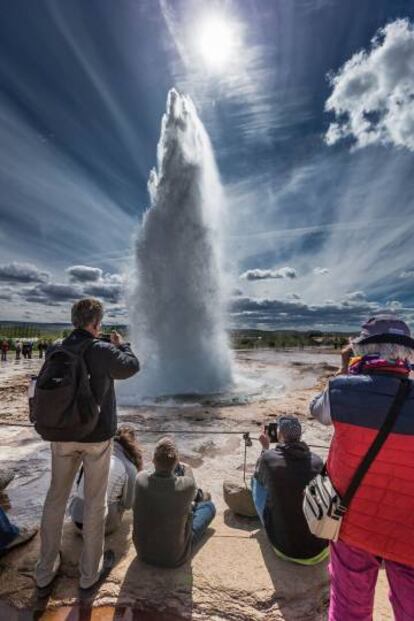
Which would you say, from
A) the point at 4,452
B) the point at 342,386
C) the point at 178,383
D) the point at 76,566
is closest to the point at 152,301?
the point at 178,383

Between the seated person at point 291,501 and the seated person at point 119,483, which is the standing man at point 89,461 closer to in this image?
the seated person at point 119,483

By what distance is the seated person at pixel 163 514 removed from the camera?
105 inches

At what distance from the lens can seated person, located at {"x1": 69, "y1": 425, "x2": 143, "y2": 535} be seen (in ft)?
10.1

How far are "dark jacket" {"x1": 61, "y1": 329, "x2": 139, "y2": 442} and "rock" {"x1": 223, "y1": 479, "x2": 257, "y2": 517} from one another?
179 cm

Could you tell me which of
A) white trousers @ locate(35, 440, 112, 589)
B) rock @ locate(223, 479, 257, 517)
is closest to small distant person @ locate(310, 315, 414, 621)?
white trousers @ locate(35, 440, 112, 589)

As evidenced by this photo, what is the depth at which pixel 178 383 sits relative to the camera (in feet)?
46.1

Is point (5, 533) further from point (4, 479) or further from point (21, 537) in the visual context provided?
point (4, 479)

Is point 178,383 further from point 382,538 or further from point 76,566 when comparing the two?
point 382,538

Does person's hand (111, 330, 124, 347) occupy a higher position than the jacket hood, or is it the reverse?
person's hand (111, 330, 124, 347)

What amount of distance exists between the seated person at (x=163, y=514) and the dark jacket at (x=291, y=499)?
25.2 inches

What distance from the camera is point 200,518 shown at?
3.13 meters

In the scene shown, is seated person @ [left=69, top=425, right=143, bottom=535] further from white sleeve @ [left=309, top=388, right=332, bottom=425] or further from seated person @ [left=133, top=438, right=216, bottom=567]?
white sleeve @ [left=309, top=388, right=332, bottom=425]

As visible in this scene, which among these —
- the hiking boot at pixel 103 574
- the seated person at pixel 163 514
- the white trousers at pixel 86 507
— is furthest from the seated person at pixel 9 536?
the seated person at pixel 163 514

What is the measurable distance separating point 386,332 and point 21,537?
126 inches
